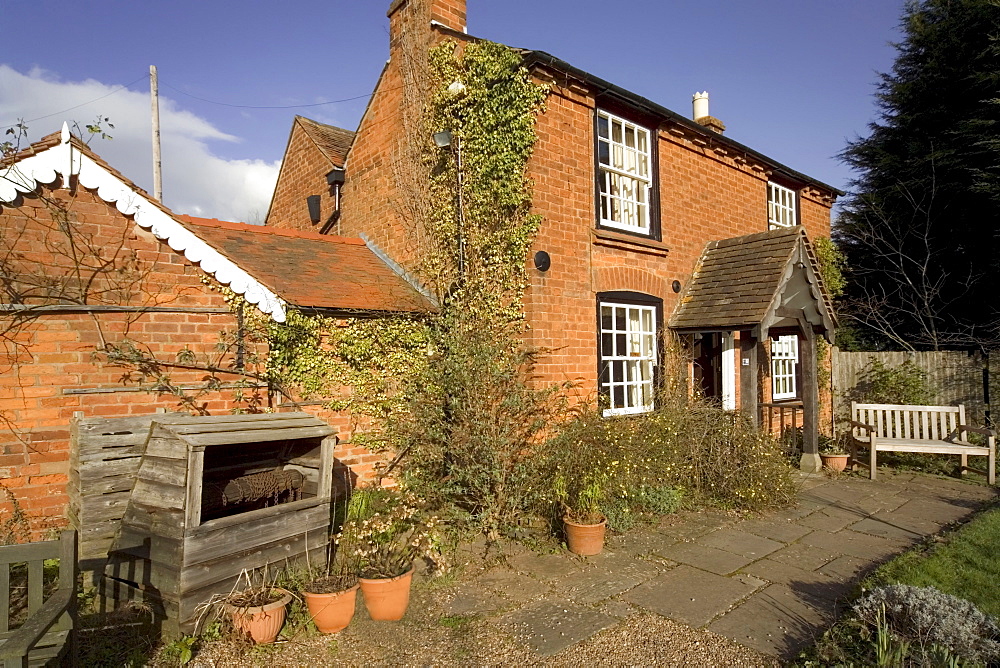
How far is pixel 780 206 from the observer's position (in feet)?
41.8

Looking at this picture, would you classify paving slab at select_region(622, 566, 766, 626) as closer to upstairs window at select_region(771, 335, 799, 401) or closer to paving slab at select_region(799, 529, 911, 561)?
paving slab at select_region(799, 529, 911, 561)

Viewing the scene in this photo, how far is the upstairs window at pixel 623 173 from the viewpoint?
8.93m

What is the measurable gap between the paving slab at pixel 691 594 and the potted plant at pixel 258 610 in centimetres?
263

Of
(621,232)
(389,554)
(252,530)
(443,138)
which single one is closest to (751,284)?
(621,232)

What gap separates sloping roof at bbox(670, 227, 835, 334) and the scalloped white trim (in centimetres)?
618

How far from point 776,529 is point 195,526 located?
19.2 ft

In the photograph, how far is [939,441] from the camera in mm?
9492

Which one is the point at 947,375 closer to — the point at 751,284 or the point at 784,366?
the point at 784,366

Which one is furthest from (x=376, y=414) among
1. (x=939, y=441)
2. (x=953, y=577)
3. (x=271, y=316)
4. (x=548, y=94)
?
(x=939, y=441)

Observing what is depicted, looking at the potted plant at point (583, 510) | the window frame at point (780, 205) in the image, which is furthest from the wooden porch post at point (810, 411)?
the potted plant at point (583, 510)

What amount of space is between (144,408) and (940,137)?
19.1 metres

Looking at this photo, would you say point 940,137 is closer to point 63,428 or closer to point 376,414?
point 376,414

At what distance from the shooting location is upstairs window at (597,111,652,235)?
352 inches

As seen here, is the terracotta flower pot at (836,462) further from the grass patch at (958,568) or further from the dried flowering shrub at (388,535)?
the dried flowering shrub at (388,535)
